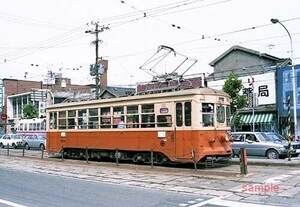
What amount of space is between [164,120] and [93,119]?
4754 mm

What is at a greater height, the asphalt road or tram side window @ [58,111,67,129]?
tram side window @ [58,111,67,129]

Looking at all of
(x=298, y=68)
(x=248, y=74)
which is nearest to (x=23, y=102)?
(x=248, y=74)

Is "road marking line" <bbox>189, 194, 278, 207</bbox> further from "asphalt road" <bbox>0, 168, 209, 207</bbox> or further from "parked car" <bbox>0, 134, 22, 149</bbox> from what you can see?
"parked car" <bbox>0, 134, 22, 149</bbox>

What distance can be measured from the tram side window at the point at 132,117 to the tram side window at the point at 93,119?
228 centimetres

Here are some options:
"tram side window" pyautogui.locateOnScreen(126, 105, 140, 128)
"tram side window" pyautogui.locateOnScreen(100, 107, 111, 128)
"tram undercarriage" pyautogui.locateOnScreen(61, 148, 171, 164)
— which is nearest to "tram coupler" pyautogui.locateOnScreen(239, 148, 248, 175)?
"tram undercarriage" pyautogui.locateOnScreen(61, 148, 171, 164)

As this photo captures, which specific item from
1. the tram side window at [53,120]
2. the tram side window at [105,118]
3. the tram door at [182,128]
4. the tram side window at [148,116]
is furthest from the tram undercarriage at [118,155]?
the tram side window at [53,120]

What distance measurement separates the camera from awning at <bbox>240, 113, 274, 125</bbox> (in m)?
35.1

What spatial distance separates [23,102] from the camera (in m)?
65.6

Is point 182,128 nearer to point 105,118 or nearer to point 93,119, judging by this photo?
point 105,118

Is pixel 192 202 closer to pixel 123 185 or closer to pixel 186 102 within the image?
pixel 123 185

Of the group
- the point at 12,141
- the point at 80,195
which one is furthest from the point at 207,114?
the point at 12,141

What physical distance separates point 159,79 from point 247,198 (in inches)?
409

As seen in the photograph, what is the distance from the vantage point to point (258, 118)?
117ft

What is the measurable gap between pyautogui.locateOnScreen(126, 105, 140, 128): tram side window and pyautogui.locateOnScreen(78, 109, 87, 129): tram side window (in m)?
3.28
